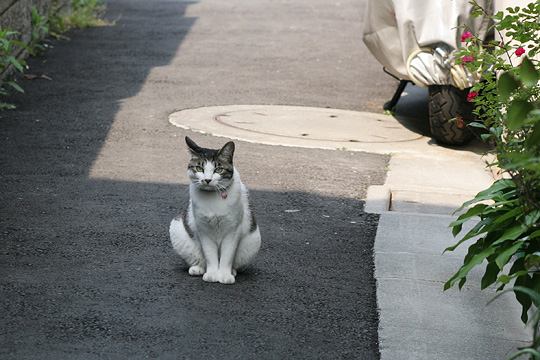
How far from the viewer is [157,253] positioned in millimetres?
7094

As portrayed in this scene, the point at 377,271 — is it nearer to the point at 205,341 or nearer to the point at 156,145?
the point at 205,341

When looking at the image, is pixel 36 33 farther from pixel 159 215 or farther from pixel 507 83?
pixel 507 83

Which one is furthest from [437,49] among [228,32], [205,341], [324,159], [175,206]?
[228,32]

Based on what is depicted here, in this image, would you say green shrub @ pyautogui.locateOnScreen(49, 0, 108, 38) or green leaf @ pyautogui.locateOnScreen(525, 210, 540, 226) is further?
green shrub @ pyautogui.locateOnScreen(49, 0, 108, 38)

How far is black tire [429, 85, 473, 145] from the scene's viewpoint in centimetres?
1053

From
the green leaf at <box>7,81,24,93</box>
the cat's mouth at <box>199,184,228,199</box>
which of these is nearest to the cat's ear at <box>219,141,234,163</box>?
the cat's mouth at <box>199,184,228,199</box>

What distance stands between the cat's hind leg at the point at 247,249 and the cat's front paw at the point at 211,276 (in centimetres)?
15

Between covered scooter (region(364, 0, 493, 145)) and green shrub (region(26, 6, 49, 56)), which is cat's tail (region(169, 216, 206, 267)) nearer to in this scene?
covered scooter (region(364, 0, 493, 145))

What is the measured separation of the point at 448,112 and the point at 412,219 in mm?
2738

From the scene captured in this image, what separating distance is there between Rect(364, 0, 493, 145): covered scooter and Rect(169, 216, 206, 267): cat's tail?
431cm

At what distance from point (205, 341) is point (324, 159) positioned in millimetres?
4611

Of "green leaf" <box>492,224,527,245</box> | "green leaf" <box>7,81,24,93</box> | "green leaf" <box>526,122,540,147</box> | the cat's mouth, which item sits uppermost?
"green leaf" <box>526,122,540,147</box>

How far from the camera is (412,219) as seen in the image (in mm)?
8031

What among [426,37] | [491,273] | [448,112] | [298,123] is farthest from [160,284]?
[298,123]
